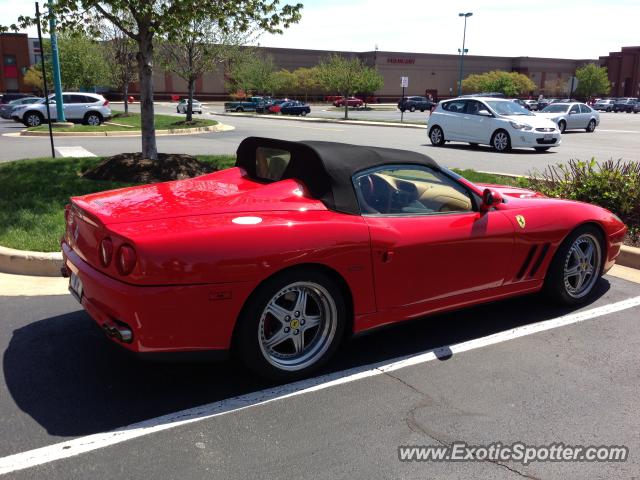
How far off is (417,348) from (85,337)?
2349mm

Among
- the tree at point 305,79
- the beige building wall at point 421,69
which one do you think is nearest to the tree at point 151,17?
the tree at point 305,79

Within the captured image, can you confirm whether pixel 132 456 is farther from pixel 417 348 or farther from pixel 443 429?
pixel 417 348

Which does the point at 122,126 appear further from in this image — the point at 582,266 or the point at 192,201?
the point at 582,266

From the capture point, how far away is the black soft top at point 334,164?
141 inches

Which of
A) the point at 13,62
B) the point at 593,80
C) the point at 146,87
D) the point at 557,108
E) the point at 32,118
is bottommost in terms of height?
the point at 32,118

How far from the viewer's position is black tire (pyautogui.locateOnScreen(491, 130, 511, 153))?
16.8m

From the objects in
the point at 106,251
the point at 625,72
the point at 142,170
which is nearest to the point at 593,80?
the point at 625,72

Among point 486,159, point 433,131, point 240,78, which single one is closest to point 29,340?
point 486,159

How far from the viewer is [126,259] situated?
9.71 ft

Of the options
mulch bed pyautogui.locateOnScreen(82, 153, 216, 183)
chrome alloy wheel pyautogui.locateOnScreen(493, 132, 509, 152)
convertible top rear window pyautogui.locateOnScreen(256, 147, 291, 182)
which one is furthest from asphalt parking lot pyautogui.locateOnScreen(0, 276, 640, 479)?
chrome alloy wheel pyautogui.locateOnScreen(493, 132, 509, 152)

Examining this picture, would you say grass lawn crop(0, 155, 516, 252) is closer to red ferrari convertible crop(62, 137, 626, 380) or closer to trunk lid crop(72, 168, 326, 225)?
trunk lid crop(72, 168, 326, 225)

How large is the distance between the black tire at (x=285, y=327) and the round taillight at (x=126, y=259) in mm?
643

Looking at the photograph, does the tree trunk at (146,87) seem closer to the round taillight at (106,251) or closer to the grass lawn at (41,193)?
the grass lawn at (41,193)

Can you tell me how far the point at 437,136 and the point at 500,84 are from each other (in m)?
58.1
